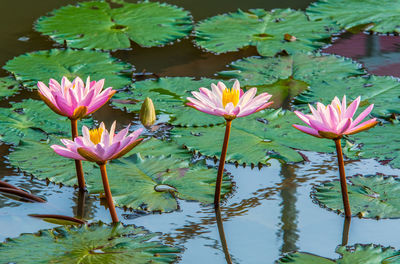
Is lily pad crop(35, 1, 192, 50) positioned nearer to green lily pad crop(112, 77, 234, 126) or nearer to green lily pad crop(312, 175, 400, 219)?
green lily pad crop(112, 77, 234, 126)

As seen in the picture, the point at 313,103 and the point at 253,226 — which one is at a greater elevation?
the point at 313,103

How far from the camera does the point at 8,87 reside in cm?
261

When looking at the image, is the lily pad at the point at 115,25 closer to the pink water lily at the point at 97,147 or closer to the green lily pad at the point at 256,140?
the green lily pad at the point at 256,140

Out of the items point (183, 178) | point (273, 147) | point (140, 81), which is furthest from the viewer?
point (140, 81)

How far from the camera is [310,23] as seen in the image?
3285 mm

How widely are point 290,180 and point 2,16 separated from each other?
2.32 meters

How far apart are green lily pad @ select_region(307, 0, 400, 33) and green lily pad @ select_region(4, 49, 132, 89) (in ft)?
4.11

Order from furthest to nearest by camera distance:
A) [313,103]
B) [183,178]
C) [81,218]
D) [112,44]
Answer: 1. [112,44]
2. [313,103]
3. [183,178]
4. [81,218]

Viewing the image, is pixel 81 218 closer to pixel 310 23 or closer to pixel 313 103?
pixel 313 103

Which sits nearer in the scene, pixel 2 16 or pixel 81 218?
pixel 81 218

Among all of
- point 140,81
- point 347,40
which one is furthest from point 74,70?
point 347,40

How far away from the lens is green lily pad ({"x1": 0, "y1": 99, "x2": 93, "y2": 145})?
7.28 ft

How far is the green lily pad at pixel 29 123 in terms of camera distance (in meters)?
2.22

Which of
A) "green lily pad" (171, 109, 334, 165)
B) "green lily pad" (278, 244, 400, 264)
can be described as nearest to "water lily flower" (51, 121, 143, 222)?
"green lily pad" (278, 244, 400, 264)
